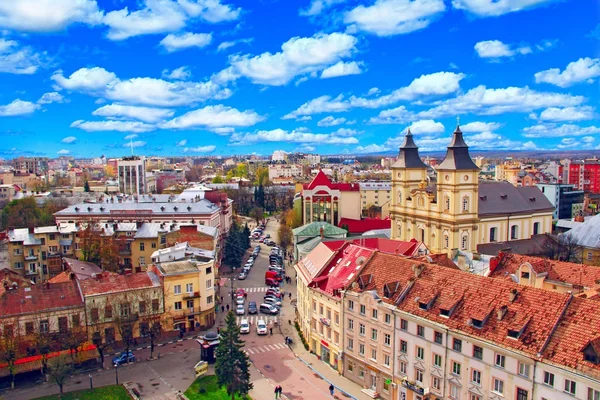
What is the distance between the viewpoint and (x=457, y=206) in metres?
70.6

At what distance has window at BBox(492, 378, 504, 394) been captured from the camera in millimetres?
30706

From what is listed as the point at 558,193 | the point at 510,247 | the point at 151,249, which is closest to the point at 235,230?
the point at 151,249

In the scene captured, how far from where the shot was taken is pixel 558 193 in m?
124

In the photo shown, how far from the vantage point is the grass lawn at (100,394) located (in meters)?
37.7

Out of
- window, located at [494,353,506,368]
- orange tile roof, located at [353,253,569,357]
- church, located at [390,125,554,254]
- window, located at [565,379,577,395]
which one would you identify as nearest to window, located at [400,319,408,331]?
orange tile roof, located at [353,253,569,357]

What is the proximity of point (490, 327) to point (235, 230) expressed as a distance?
58.9 m

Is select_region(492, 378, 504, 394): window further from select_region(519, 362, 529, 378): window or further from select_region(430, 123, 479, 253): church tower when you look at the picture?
select_region(430, 123, 479, 253): church tower

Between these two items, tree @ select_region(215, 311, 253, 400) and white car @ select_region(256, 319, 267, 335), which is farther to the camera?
white car @ select_region(256, 319, 267, 335)

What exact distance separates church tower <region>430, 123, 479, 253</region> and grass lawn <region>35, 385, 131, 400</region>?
157 ft

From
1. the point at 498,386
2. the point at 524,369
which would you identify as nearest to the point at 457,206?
the point at 498,386

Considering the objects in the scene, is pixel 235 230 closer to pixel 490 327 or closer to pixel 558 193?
pixel 490 327

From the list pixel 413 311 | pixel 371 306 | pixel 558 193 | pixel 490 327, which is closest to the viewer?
pixel 490 327

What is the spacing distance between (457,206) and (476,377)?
4106cm

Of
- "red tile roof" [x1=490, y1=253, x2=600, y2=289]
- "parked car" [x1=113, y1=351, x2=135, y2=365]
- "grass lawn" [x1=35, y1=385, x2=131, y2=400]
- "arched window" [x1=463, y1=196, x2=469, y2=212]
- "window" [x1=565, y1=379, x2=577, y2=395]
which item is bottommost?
"grass lawn" [x1=35, y1=385, x2=131, y2=400]
